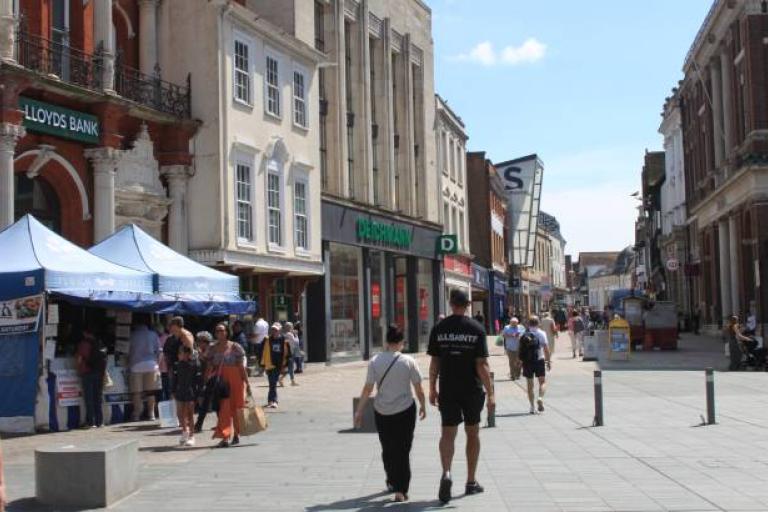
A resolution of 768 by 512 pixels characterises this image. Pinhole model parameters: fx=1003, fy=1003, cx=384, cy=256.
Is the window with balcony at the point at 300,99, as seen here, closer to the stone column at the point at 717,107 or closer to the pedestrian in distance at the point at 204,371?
the pedestrian in distance at the point at 204,371

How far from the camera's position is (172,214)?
25781 mm

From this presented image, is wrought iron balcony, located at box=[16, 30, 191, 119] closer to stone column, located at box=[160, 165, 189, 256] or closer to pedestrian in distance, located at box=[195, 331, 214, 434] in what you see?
stone column, located at box=[160, 165, 189, 256]

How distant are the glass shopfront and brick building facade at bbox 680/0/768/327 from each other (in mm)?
15392

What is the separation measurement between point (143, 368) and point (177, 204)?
8.79 metres

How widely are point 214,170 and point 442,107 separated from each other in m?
26.5

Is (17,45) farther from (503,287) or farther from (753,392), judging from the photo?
(503,287)

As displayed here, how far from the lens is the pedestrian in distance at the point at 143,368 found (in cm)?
1777

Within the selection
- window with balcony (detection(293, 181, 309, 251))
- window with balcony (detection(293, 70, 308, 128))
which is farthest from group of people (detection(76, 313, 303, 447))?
window with balcony (detection(293, 70, 308, 128))

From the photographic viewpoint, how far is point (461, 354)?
945 cm

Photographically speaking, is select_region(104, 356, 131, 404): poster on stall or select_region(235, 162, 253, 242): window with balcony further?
select_region(235, 162, 253, 242): window with balcony

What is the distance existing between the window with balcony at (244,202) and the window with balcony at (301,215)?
3035mm

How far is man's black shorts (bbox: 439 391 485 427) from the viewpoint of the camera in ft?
30.9

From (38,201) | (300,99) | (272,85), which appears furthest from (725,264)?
(38,201)

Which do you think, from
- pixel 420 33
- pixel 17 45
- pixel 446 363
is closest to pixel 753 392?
pixel 446 363
